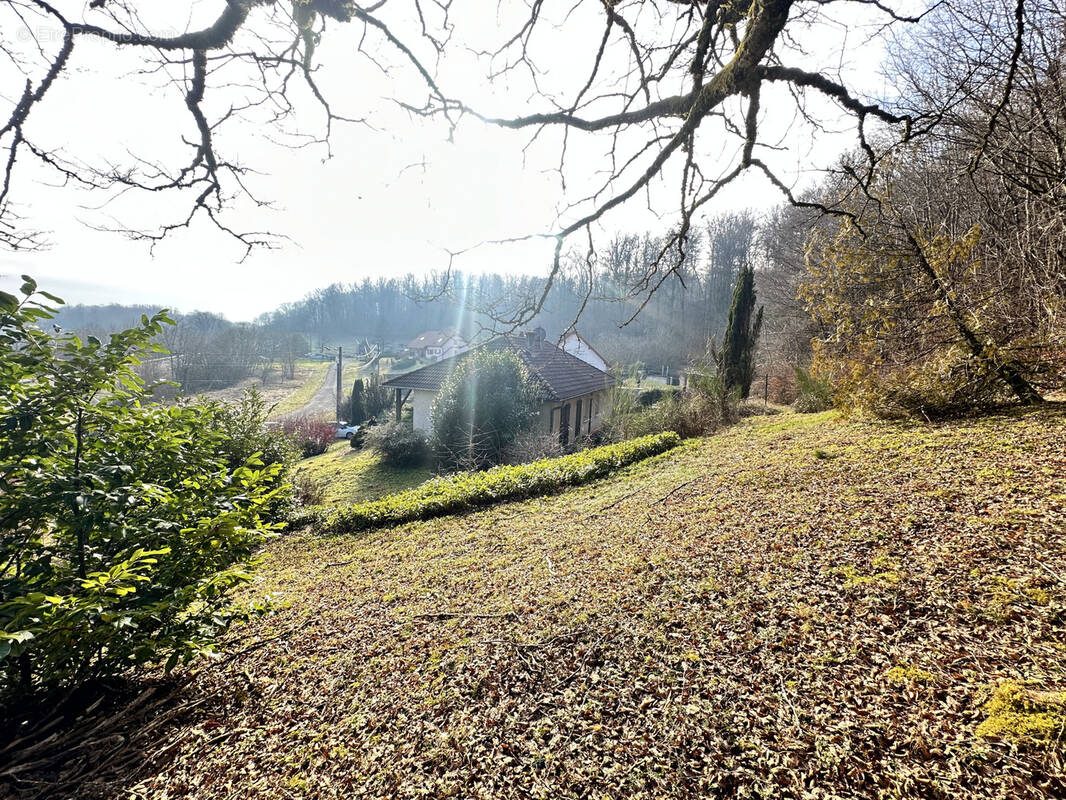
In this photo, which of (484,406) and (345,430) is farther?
(345,430)

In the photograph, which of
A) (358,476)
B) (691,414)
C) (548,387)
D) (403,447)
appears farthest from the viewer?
(548,387)

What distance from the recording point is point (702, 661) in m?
2.24

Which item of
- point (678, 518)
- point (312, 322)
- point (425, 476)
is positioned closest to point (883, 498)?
point (678, 518)

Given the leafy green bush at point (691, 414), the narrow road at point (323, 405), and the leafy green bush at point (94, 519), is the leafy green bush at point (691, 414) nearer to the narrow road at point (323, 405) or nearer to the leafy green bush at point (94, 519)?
the leafy green bush at point (94, 519)

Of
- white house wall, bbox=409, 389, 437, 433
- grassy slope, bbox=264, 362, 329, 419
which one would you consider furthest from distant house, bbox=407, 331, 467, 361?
white house wall, bbox=409, 389, 437, 433

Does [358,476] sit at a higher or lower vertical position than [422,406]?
lower

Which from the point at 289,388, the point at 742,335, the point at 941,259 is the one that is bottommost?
the point at 289,388

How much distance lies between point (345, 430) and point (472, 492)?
21333 mm

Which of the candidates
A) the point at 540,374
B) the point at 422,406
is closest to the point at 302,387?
the point at 422,406

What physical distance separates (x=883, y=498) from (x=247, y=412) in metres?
10.8

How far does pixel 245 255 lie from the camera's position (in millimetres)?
4750

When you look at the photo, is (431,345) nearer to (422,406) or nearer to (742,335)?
(422,406)

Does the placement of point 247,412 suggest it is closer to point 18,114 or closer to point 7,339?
point 18,114

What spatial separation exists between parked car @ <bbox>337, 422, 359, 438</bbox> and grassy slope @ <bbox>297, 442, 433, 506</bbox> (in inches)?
270
